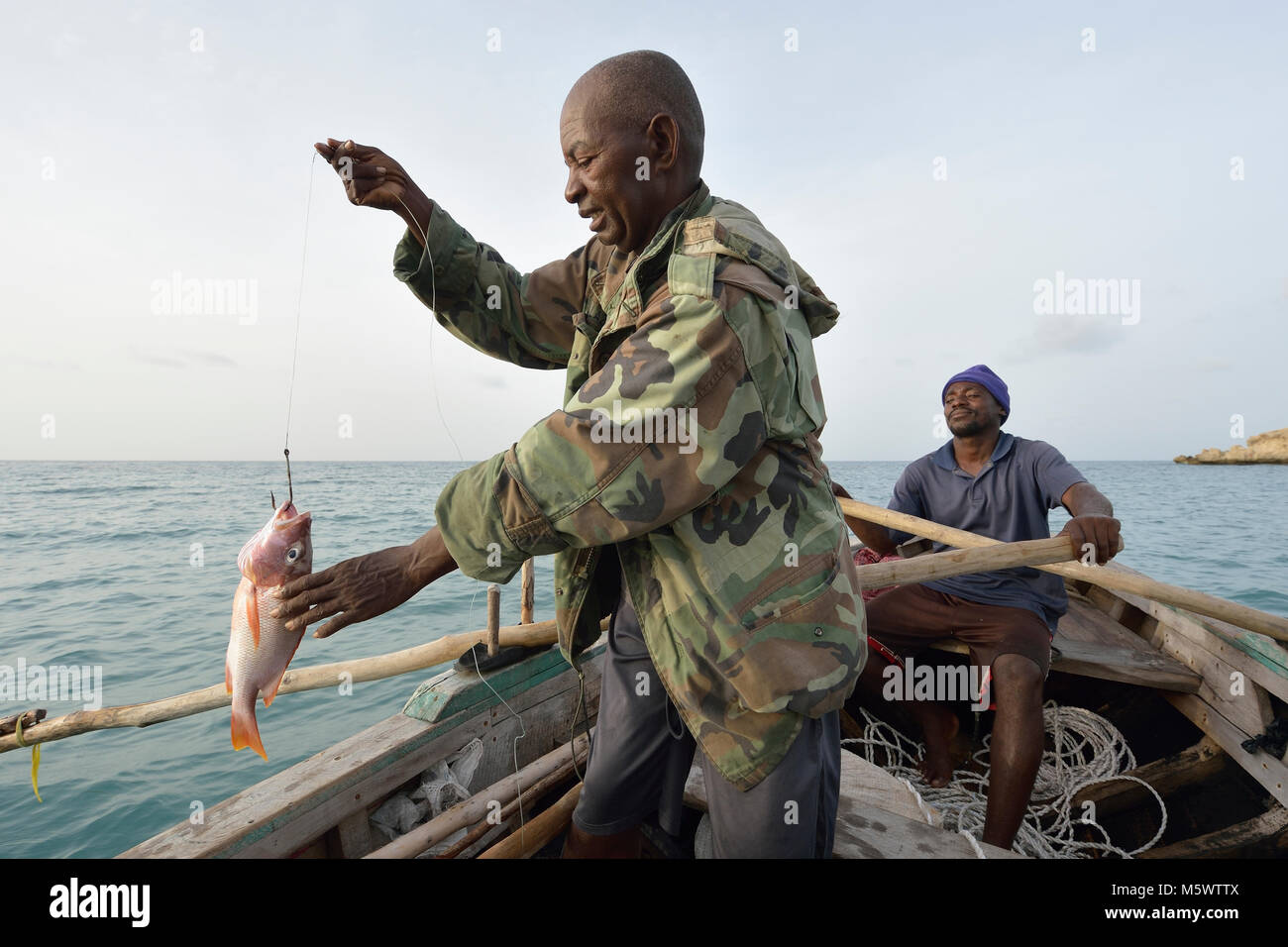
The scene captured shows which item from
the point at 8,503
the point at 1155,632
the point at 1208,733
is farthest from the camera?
the point at 8,503

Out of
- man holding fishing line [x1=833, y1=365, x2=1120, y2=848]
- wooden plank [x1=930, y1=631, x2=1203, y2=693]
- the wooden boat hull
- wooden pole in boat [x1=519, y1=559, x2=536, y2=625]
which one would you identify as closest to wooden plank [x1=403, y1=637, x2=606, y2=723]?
the wooden boat hull

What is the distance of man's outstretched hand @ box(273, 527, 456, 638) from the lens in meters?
1.51

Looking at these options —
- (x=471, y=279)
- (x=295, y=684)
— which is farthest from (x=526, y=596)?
(x=471, y=279)

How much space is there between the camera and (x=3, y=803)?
597 cm

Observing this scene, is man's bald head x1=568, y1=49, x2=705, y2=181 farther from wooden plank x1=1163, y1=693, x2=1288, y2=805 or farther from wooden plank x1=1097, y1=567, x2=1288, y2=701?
wooden plank x1=1163, y1=693, x2=1288, y2=805

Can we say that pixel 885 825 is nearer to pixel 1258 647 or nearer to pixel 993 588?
pixel 993 588

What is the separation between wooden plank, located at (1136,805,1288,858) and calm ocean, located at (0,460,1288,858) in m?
5.61

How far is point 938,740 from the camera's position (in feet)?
13.6

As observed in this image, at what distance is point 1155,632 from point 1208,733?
2.60 feet

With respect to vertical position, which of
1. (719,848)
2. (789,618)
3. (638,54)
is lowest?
(719,848)

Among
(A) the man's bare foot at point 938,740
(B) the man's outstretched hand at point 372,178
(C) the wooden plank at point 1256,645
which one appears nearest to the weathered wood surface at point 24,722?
(B) the man's outstretched hand at point 372,178

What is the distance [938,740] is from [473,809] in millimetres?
2924

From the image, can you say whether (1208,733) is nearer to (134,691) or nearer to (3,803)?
(3,803)
